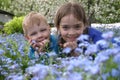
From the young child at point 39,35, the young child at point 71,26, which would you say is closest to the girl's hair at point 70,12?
the young child at point 71,26

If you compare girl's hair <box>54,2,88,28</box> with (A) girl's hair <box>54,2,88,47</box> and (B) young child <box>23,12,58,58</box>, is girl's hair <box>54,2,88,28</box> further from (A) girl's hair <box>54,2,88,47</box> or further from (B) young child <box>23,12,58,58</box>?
(B) young child <box>23,12,58,58</box>

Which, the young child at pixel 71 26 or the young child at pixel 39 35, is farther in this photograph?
the young child at pixel 39 35

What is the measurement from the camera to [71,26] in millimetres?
3902

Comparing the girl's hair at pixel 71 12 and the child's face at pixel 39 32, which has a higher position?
the girl's hair at pixel 71 12

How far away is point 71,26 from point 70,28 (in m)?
0.02

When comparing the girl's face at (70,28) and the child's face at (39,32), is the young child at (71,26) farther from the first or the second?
the child's face at (39,32)

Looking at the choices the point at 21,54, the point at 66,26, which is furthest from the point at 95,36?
the point at 21,54

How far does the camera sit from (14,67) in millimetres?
Result: 3506

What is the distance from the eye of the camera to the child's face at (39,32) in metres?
4.16

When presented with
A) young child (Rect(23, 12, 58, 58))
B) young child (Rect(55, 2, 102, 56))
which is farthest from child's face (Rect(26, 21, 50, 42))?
young child (Rect(55, 2, 102, 56))

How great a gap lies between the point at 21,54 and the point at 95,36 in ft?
3.34

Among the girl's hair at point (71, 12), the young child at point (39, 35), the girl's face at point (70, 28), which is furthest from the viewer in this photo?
the young child at point (39, 35)

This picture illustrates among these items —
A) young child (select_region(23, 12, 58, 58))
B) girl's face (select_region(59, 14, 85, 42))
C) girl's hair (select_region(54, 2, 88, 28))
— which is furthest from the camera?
young child (select_region(23, 12, 58, 58))

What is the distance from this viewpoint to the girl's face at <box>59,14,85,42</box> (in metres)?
3.88
